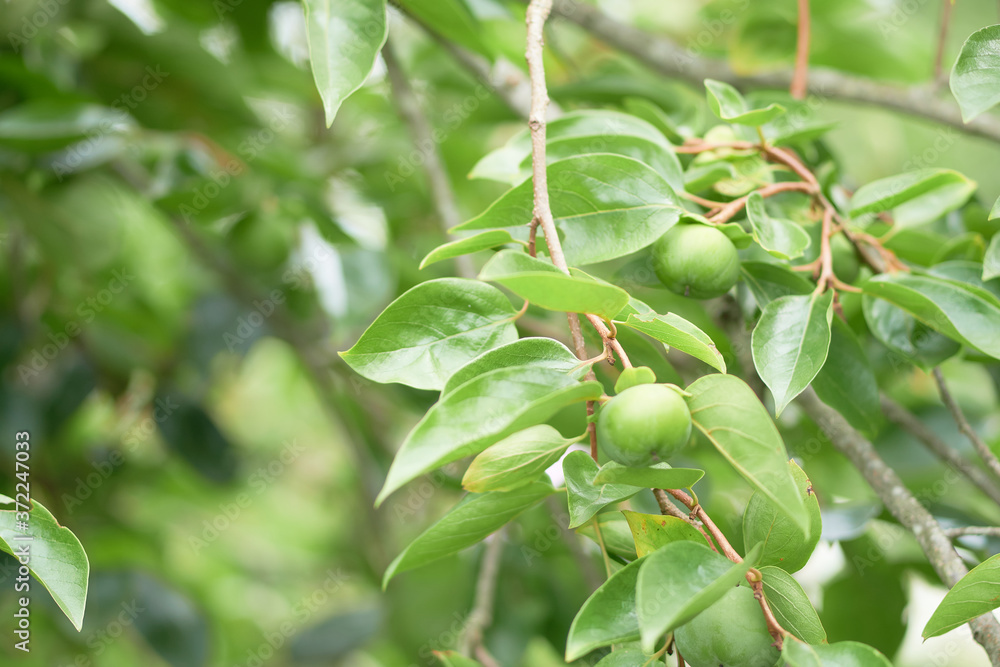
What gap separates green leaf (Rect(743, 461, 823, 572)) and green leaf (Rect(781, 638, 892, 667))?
0.06 metres

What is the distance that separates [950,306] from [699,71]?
664 mm

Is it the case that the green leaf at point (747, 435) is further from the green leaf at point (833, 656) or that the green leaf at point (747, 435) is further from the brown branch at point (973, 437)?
the brown branch at point (973, 437)

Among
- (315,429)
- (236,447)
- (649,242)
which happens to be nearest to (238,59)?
(236,447)

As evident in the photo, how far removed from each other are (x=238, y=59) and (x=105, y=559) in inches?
34.5

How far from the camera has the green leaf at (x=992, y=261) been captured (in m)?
0.60

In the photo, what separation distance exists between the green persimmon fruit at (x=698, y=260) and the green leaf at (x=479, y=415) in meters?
0.17

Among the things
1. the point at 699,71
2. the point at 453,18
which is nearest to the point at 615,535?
the point at 453,18

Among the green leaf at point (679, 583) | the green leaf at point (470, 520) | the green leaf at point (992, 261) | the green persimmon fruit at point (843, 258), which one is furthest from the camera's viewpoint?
the green persimmon fruit at point (843, 258)

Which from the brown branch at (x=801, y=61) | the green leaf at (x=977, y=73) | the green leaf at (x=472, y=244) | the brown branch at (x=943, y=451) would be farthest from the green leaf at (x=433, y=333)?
the brown branch at (x=801, y=61)

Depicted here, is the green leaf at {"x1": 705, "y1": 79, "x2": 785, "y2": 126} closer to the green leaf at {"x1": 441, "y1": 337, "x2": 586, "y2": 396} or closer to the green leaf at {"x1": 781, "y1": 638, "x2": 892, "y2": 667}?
the green leaf at {"x1": 441, "y1": 337, "x2": 586, "y2": 396}

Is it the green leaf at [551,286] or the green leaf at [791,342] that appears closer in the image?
the green leaf at [551,286]

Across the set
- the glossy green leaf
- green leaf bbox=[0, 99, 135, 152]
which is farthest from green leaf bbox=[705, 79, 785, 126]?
green leaf bbox=[0, 99, 135, 152]

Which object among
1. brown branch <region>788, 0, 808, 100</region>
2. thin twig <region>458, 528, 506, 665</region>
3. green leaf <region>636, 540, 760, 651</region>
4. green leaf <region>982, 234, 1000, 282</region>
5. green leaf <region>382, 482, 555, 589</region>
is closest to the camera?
green leaf <region>636, 540, 760, 651</region>

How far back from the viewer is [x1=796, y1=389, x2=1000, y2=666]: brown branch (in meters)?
0.51
